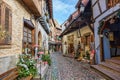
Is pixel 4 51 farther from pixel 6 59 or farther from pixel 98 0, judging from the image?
pixel 98 0

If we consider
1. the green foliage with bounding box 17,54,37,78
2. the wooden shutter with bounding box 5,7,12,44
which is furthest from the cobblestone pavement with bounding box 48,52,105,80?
the wooden shutter with bounding box 5,7,12,44

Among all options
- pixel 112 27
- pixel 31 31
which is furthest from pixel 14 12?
pixel 112 27

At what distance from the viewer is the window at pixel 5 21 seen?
3.88 meters

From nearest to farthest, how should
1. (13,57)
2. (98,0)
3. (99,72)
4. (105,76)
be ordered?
1. (13,57)
2. (105,76)
3. (99,72)
4. (98,0)

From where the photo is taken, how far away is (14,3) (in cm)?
510

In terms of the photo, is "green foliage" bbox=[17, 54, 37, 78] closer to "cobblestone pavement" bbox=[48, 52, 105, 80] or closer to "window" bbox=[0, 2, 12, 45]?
"window" bbox=[0, 2, 12, 45]

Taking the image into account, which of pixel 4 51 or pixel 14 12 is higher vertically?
pixel 14 12

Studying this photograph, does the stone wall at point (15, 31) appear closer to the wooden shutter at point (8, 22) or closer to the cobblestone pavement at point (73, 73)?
the wooden shutter at point (8, 22)

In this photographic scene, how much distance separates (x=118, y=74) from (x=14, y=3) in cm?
462

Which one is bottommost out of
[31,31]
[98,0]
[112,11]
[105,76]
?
[105,76]

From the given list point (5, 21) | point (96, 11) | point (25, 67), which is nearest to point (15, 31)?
point (5, 21)

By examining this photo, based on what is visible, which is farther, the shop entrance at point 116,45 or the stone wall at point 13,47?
the shop entrance at point 116,45

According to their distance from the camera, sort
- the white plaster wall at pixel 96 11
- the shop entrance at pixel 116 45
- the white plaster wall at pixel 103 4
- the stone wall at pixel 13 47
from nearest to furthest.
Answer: the stone wall at pixel 13 47, the white plaster wall at pixel 103 4, the white plaster wall at pixel 96 11, the shop entrance at pixel 116 45

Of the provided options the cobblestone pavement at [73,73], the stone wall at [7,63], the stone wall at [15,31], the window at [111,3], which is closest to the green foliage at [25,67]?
the stone wall at [7,63]
